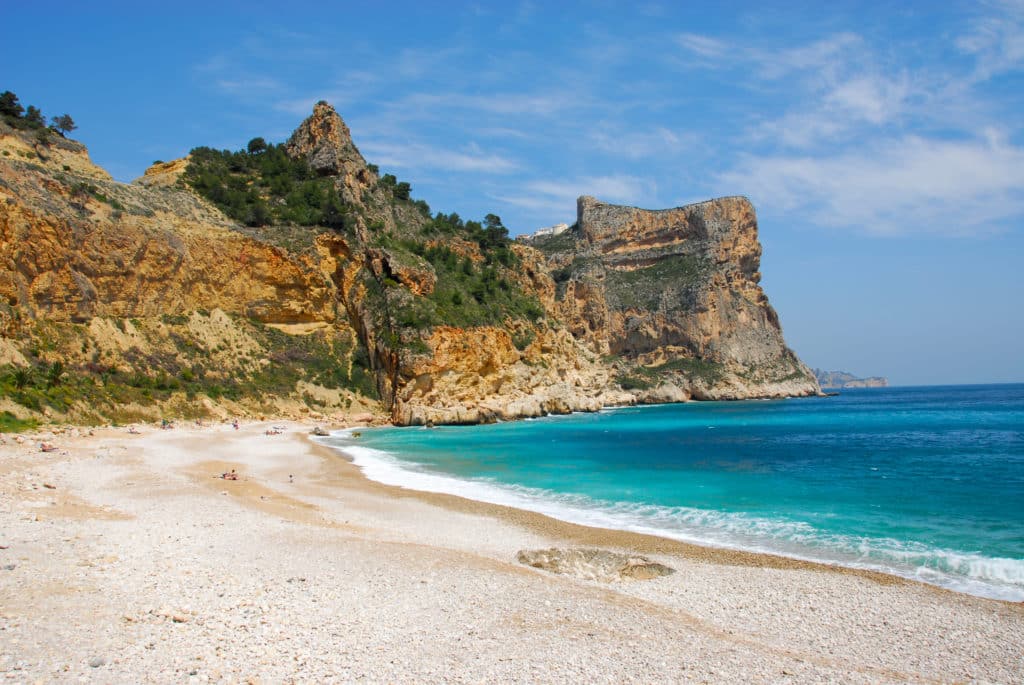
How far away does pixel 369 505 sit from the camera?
14.4 metres

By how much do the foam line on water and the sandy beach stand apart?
0.80 metres

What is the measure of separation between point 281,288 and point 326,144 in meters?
20.6

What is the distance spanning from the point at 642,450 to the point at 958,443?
1573cm

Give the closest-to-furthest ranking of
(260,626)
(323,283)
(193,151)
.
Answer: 1. (260,626)
2. (323,283)
3. (193,151)

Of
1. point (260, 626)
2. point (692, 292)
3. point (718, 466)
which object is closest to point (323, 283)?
point (718, 466)

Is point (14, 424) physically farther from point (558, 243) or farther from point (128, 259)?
point (558, 243)

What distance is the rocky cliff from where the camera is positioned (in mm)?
33344

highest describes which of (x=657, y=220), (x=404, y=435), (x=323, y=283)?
(x=657, y=220)

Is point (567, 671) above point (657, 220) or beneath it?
beneath

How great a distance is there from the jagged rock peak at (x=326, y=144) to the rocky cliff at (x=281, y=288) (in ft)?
0.64

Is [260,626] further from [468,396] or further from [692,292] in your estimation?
[692,292]

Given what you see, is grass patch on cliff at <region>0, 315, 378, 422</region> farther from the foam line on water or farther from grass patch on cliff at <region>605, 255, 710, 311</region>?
grass patch on cliff at <region>605, 255, 710, 311</region>

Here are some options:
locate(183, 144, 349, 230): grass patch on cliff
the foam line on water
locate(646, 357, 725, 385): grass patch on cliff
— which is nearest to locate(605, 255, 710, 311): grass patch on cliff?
locate(646, 357, 725, 385): grass patch on cliff

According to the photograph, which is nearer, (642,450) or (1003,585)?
(1003,585)
